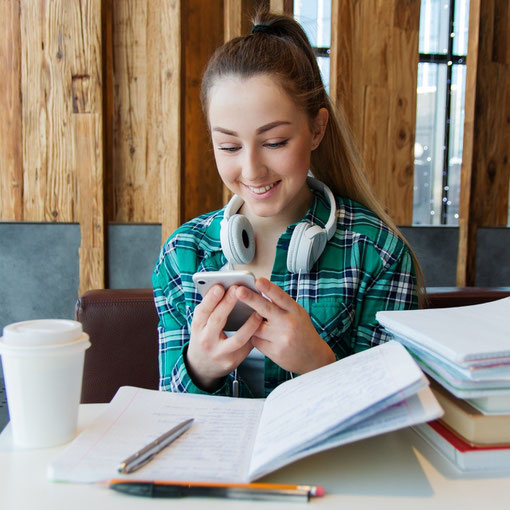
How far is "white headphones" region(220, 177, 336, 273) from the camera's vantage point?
1.13 metres

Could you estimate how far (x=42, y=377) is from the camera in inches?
22.6

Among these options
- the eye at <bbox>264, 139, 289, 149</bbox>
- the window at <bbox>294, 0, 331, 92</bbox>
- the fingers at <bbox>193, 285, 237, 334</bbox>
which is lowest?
the fingers at <bbox>193, 285, 237, 334</bbox>

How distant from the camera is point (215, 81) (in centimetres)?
121

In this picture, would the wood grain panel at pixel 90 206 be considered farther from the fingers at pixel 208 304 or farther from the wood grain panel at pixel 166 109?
the fingers at pixel 208 304

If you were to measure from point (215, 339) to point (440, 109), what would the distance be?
341 centimetres

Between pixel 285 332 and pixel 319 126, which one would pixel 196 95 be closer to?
pixel 319 126

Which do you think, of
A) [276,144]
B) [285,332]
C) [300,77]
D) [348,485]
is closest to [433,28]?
[300,77]

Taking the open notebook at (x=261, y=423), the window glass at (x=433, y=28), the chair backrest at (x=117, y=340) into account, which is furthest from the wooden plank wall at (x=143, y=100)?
the open notebook at (x=261, y=423)

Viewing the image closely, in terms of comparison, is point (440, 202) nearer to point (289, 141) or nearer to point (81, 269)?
point (81, 269)

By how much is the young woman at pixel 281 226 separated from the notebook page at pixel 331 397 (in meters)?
0.31

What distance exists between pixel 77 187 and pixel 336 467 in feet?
7.84

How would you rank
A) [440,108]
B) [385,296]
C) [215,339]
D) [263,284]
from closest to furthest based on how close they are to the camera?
1. [263,284]
2. [215,339]
3. [385,296]
4. [440,108]

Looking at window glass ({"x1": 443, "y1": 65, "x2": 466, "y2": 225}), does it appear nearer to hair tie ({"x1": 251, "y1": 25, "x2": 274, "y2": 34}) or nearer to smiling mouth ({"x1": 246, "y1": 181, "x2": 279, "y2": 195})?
hair tie ({"x1": 251, "y1": 25, "x2": 274, "y2": 34})

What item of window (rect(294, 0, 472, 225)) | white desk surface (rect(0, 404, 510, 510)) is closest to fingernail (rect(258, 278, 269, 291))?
white desk surface (rect(0, 404, 510, 510))
